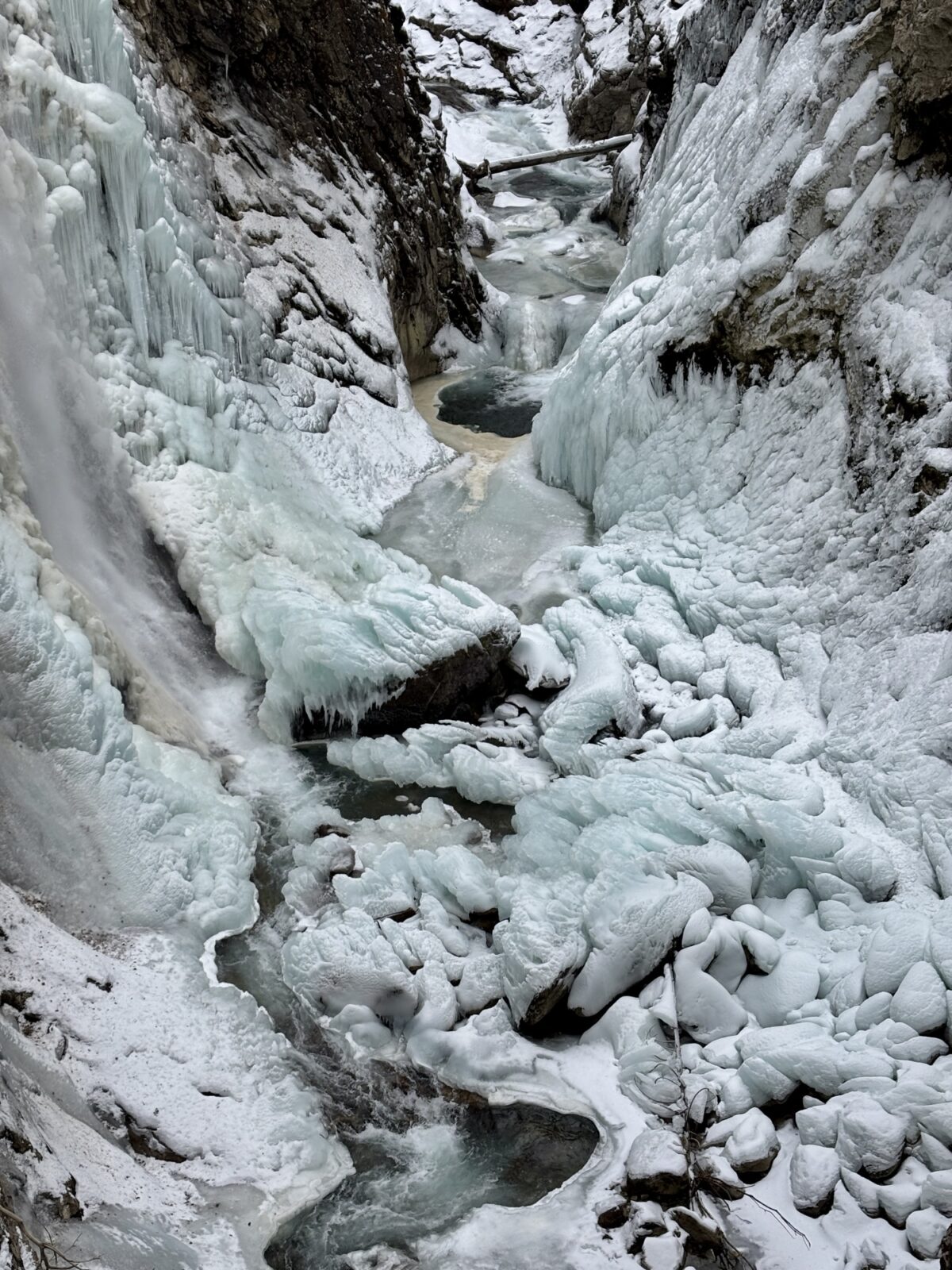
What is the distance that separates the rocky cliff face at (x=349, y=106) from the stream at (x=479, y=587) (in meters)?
0.85

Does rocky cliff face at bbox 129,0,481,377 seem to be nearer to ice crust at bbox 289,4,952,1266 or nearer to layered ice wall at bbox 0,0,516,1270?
layered ice wall at bbox 0,0,516,1270

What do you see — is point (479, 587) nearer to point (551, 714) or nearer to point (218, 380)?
point (551, 714)

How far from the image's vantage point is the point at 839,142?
6070 millimetres

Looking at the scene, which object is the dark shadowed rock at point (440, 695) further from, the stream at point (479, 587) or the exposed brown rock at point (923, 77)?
the exposed brown rock at point (923, 77)

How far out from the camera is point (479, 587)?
7.20 metres

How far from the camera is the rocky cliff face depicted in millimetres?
7562

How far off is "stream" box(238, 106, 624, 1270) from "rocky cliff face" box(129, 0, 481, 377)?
85 cm

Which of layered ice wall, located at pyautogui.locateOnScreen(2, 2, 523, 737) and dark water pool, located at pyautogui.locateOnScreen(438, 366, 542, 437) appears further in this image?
dark water pool, located at pyautogui.locateOnScreen(438, 366, 542, 437)

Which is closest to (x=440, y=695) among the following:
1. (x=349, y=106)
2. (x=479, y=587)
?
(x=479, y=587)

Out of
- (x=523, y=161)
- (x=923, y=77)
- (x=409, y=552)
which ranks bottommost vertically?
(x=409, y=552)

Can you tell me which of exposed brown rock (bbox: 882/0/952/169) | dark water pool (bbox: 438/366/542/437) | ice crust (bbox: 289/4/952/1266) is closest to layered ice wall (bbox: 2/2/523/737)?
ice crust (bbox: 289/4/952/1266)

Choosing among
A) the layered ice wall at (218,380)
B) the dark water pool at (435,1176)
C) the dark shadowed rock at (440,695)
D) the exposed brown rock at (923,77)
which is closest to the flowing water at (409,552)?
the dark water pool at (435,1176)

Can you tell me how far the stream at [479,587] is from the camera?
3414 millimetres

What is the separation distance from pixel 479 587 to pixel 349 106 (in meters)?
4.94
